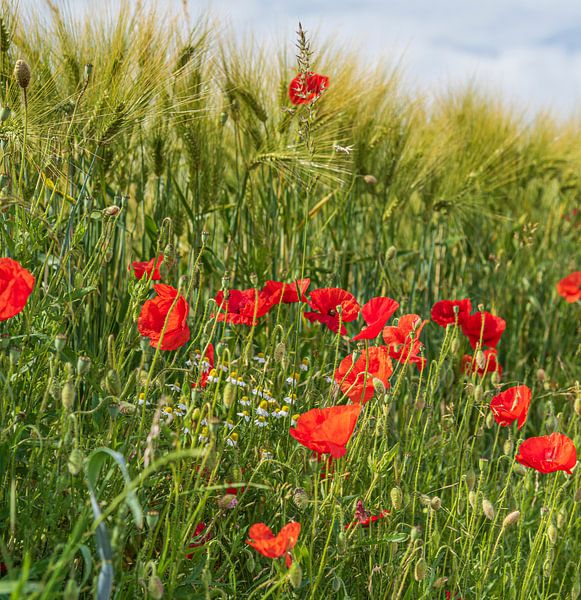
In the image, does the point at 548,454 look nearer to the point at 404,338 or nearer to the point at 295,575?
the point at 404,338

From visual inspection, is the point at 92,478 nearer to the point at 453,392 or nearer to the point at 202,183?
the point at 202,183

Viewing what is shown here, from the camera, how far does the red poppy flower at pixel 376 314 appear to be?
1.52m

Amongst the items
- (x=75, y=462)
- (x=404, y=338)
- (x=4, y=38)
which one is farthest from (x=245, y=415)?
(x=4, y=38)

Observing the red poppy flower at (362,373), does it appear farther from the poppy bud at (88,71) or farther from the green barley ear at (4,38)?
the green barley ear at (4,38)

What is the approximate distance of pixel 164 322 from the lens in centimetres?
134

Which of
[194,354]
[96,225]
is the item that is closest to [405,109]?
[96,225]

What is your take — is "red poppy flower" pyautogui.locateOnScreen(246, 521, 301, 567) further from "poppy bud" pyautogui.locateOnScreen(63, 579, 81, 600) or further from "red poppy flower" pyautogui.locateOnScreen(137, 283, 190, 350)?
"red poppy flower" pyautogui.locateOnScreen(137, 283, 190, 350)

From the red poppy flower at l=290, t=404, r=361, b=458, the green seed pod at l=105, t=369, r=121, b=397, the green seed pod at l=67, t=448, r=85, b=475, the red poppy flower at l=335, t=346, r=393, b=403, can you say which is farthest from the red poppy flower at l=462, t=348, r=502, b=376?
the green seed pod at l=67, t=448, r=85, b=475

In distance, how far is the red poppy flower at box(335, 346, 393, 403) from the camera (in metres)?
1.37

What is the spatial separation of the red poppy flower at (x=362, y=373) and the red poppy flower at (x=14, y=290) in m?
0.56

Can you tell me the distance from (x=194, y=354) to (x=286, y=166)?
2.55ft

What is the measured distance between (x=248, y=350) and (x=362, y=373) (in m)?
0.24

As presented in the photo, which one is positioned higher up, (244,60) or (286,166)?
(244,60)

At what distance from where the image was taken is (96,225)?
196cm
